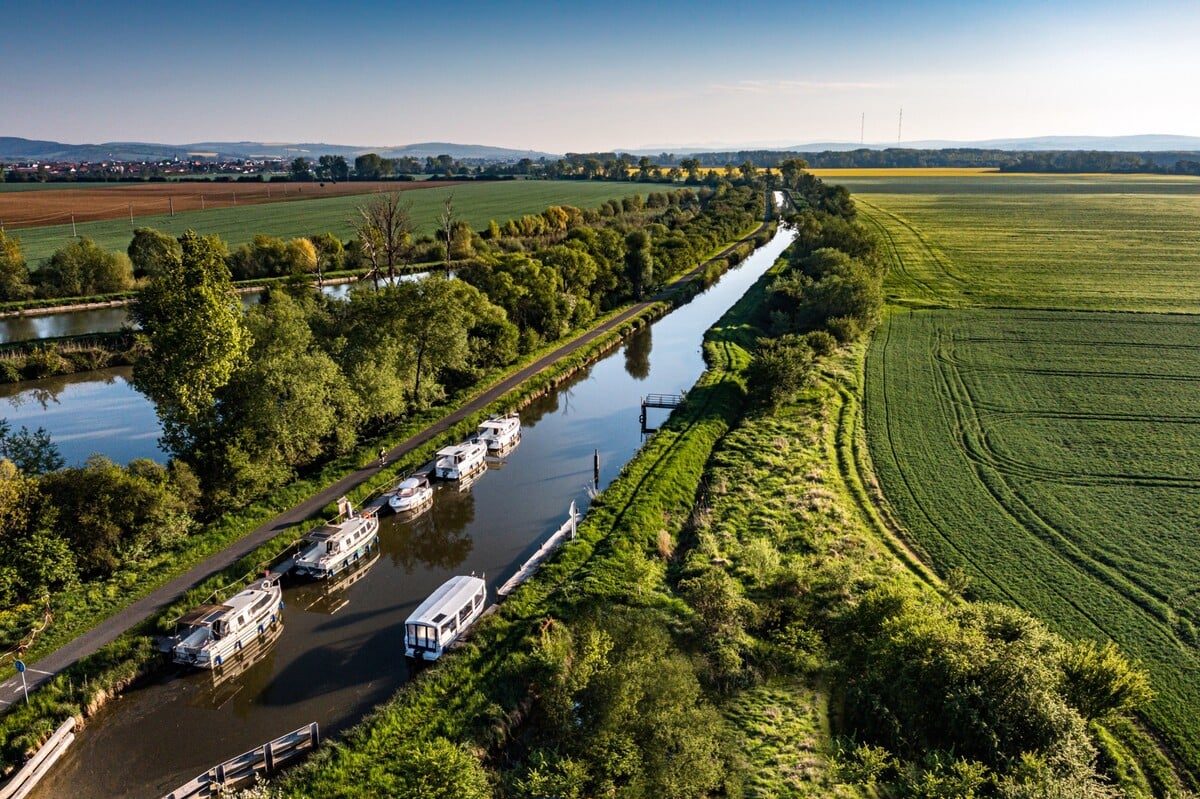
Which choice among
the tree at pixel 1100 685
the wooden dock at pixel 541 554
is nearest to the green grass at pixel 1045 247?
the wooden dock at pixel 541 554

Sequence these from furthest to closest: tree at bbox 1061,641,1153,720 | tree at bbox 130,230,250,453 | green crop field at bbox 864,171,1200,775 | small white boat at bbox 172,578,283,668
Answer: tree at bbox 130,230,250,453 → green crop field at bbox 864,171,1200,775 → small white boat at bbox 172,578,283,668 → tree at bbox 1061,641,1153,720

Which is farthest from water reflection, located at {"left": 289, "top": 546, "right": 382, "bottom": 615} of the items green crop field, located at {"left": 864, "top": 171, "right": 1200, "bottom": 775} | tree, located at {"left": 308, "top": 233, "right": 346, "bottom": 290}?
tree, located at {"left": 308, "top": 233, "right": 346, "bottom": 290}

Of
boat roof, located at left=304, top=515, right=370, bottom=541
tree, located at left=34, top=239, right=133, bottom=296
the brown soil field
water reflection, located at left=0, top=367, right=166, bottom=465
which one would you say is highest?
the brown soil field

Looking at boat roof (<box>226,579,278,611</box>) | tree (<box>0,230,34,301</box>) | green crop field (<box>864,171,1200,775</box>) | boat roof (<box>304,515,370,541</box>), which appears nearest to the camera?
boat roof (<box>226,579,278,611</box>)

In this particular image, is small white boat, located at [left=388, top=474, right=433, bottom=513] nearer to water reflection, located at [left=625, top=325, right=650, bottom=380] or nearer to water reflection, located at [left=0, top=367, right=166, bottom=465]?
water reflection, located at [left=0, top=367, right=166, bottom=465]

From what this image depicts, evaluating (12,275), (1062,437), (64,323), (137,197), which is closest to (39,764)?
(1062,437)

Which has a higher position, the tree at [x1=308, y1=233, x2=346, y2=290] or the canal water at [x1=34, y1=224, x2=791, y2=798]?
the tree at [x1=308, y1=233, x2=346, y2=290]
